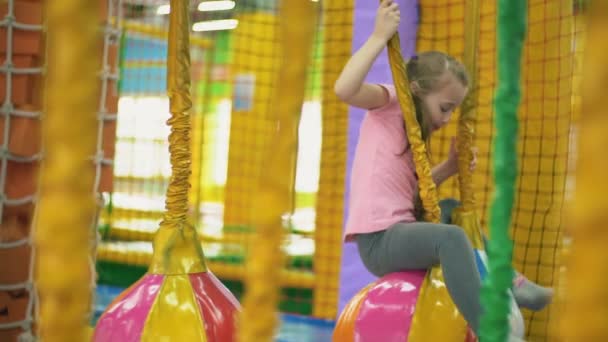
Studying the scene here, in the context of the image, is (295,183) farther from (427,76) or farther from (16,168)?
(427,76)

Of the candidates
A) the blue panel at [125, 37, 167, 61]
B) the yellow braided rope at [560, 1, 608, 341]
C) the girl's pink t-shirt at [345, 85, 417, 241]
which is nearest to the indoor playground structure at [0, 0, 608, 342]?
the yellow braided rope at [560, 1, 608, 341]

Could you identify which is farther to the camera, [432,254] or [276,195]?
[432,254]

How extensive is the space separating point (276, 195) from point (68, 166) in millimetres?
134

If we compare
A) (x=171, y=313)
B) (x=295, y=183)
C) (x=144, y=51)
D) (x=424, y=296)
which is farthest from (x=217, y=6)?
(x=171, y=313)

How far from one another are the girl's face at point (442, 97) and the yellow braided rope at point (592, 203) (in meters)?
1.11

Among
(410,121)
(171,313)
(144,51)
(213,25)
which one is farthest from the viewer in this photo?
(144,51)

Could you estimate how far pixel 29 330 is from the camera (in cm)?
188

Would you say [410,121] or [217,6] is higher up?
[217,6]

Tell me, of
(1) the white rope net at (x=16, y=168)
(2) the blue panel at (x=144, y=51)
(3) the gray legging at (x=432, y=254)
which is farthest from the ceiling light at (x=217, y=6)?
(3) the gray legging at (x=432, y=254)

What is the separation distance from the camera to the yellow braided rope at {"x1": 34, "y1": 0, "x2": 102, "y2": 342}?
1.46ft

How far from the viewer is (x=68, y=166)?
0.45 metres

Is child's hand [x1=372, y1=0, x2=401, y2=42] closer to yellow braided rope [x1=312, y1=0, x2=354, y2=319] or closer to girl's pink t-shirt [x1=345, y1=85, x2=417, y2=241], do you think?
girl's pink t-shirt [x1=345, y1=85, x2=417, y2=241]

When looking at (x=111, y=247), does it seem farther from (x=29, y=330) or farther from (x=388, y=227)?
(x=388, y=227)

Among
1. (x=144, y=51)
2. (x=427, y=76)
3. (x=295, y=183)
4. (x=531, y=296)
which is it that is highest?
(x=144, y=51)
